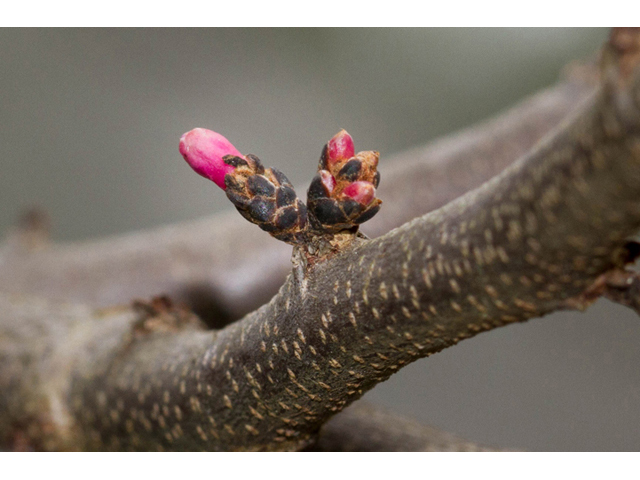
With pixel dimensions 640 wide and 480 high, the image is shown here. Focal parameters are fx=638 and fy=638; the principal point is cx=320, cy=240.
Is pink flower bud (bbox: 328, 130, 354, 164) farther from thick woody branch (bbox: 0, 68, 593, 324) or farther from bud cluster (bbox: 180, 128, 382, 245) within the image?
thick woody branch (bbox: 0, 68, 593, 324)

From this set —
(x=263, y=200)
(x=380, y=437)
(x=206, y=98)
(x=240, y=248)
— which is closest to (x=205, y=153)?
(x=263, y=200)

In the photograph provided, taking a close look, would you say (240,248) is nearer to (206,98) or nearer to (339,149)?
(339,149)

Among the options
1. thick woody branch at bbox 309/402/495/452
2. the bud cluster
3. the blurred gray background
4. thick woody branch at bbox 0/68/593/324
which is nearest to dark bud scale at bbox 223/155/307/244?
the bud cluster

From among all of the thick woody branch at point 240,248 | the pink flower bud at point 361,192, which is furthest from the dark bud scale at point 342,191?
the thick woody branch at point 240,248

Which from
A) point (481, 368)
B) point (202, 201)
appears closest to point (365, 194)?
point (481, 368)

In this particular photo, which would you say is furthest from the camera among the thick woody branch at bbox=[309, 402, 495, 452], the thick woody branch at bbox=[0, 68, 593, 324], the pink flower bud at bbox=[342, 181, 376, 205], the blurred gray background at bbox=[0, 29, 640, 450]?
the blurred gray background at bbox=[0, 29, 640, 450]

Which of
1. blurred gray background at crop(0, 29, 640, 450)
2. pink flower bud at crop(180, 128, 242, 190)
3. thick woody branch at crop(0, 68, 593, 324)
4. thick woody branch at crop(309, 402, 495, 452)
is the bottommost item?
thick woody branch at crop(309, 402, 495, 452)

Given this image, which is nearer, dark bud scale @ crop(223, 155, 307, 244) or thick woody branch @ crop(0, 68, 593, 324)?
dark bud scale @ crop(223, 155, 307, 244)
